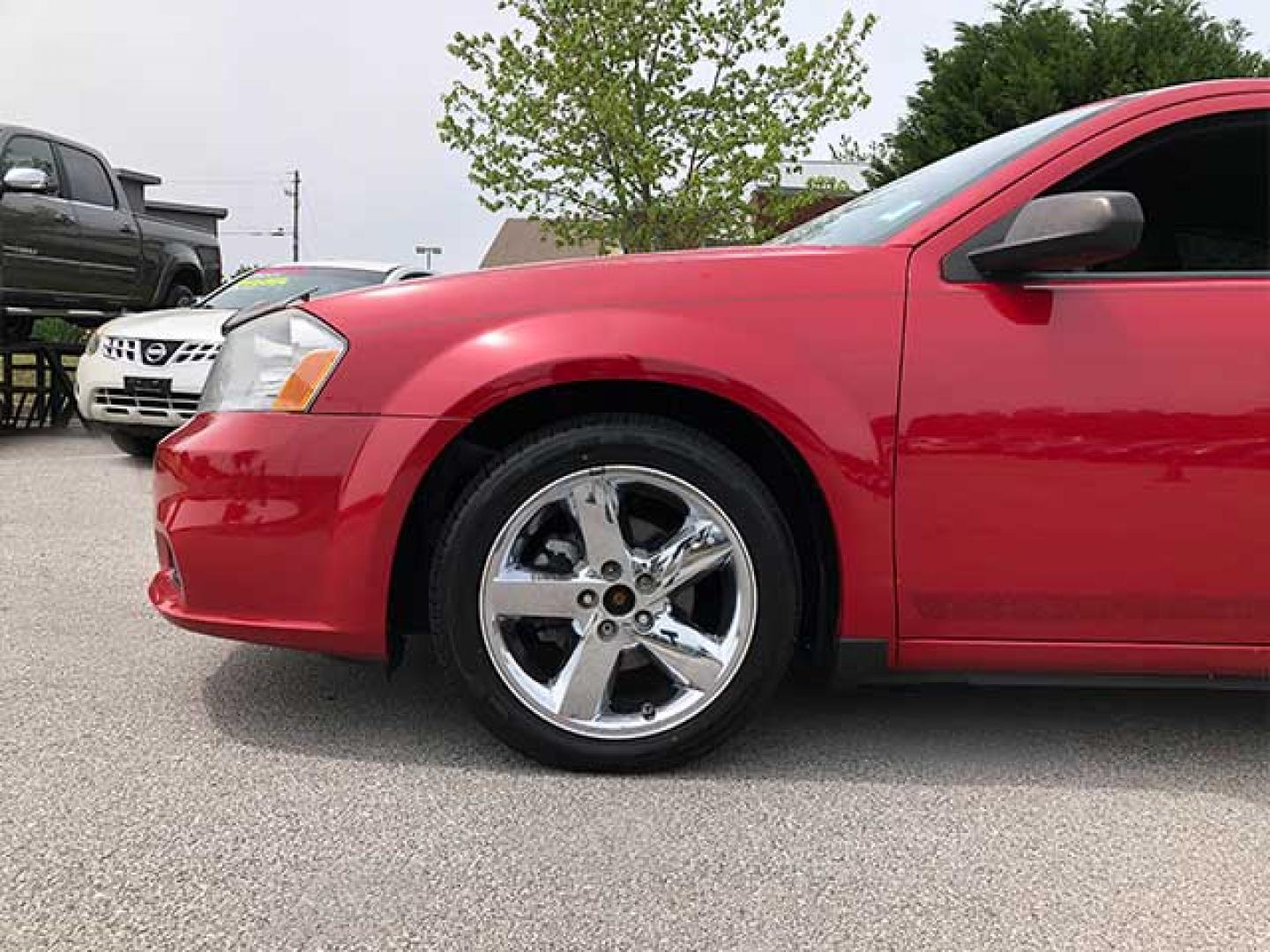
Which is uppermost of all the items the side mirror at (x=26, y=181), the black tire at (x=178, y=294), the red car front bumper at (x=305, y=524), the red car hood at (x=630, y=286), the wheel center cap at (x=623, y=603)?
the side mirror at (x=26, y=181)

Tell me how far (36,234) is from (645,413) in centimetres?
761

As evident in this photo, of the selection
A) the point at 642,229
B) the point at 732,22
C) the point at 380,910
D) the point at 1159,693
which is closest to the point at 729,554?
the point at 380,910

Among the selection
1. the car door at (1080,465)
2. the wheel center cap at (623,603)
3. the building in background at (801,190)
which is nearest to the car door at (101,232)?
the building in background at (801,190)

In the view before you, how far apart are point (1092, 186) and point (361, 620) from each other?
6.32 ft

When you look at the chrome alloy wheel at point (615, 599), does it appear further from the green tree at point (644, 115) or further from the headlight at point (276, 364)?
the green tree at point (644, 115)

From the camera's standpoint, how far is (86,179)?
29.2ft

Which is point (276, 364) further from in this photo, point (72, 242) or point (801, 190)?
point (801, 190)

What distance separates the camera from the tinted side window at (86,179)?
340 inches

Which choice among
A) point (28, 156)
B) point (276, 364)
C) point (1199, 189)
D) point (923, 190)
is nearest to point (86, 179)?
point (28, 156)

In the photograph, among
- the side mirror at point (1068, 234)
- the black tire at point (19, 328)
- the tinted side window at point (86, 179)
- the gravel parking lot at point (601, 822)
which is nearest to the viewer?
the gravel parking lot at point (601, 822)

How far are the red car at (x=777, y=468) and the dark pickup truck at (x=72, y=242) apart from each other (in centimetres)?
657

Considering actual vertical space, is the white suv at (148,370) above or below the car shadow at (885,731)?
above

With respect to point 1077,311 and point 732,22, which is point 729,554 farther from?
point 732,22

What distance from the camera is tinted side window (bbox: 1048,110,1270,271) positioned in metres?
2.32
